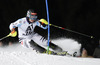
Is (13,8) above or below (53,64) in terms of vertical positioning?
above

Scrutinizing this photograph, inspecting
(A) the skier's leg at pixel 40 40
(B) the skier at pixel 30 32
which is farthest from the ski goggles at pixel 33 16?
(A) the skier's leg at pixel 40 40

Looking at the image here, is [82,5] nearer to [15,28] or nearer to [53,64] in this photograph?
[15,28]

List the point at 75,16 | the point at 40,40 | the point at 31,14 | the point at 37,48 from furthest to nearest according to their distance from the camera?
the point at 75,16 < the point at 40,40 < the point at 37,48 < the point at 31,14

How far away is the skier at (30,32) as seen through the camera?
365 centimetres

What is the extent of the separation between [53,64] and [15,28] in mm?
1569

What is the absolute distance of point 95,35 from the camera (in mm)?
5379

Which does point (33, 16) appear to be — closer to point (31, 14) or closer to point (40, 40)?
point (31, 14)

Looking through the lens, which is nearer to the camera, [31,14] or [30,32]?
[31,14]

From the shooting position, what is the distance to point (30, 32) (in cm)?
379

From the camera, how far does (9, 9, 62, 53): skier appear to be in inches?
144

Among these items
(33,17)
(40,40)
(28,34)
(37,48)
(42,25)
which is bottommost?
(37,48)

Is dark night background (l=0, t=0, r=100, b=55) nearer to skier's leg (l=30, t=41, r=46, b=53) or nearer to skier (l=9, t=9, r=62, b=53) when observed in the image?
skier (l=9, t=9, r=62, b=53)

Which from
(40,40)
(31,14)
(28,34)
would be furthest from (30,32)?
(31,14)

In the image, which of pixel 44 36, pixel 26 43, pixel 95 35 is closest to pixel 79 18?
pixel 95 35
